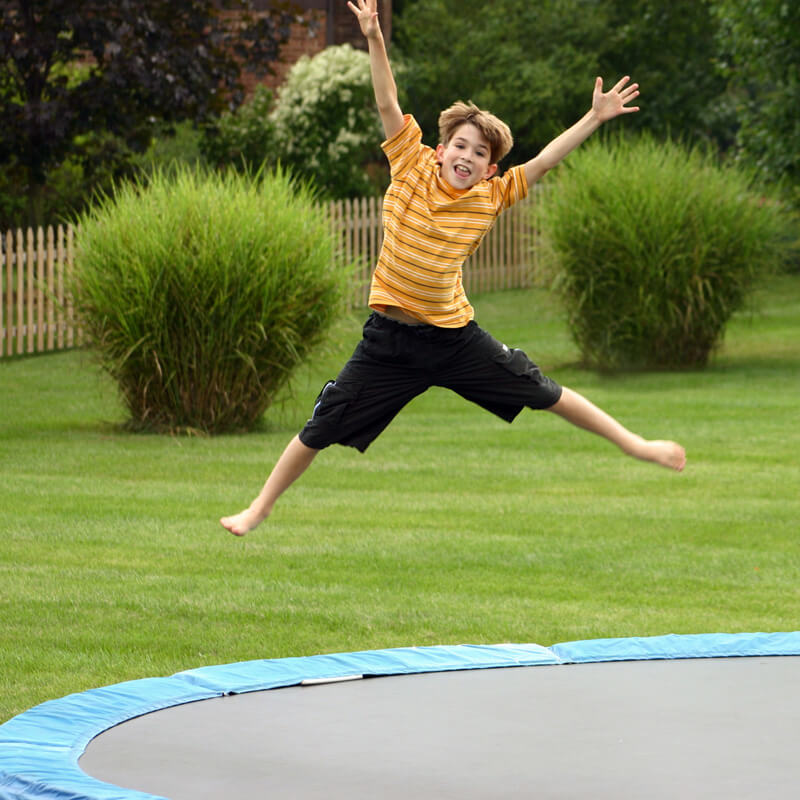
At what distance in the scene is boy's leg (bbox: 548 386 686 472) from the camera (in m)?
4.63

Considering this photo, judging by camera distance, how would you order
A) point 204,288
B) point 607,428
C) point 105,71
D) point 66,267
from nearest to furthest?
point 607,428 → point 204,288 → point 66,267 → point 105,71

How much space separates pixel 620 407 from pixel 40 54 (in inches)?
251

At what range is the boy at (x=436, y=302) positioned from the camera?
442 cm

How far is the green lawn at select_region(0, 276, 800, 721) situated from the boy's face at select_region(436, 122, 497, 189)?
175 cm

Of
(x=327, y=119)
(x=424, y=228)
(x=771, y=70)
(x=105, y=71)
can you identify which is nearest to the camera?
(x=424, y=228)

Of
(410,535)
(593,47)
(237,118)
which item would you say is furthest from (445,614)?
(593,47)

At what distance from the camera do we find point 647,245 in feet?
41.3

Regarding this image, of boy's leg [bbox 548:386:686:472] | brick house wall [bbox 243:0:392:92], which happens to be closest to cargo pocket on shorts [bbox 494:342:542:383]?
boy's leg [bbox 548:386:686:472]

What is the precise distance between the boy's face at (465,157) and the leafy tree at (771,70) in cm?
912

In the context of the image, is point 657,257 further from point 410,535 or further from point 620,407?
point 410,535

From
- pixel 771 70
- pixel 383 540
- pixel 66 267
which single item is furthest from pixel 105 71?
pixel 383 540

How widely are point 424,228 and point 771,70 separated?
9735mm

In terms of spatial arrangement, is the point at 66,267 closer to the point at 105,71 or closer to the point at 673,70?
the point at 105,71

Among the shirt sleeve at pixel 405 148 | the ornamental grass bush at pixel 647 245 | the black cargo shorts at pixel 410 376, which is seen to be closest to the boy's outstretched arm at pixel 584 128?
the shirt sleeve at pixel 405 148
